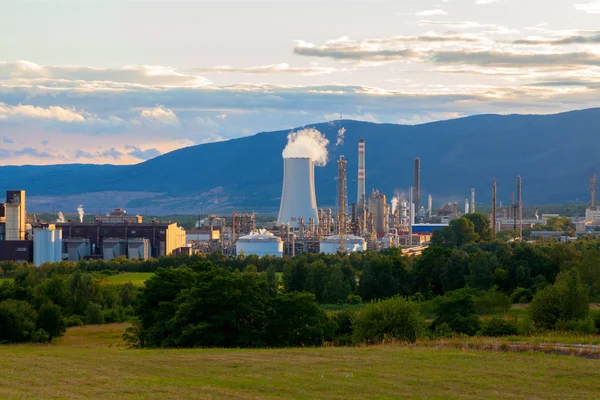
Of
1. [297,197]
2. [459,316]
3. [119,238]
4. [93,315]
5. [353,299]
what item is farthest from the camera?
[297,197]

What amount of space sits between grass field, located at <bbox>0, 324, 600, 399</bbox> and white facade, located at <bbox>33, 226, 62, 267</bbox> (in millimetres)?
59568

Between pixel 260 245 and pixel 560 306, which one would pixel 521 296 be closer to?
pixel 560 306

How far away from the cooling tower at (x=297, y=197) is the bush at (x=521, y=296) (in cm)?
5849

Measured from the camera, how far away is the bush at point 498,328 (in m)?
30.6

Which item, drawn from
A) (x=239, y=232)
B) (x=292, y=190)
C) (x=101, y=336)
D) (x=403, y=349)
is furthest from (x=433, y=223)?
(x=403, y=349)

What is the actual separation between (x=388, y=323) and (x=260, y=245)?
59872 millimetres

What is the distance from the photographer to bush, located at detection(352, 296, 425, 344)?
1109 inches

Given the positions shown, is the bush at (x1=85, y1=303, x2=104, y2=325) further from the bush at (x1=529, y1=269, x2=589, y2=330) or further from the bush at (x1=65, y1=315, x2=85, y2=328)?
the bush at (x1=529, y1=269, x2=589, y2=330)

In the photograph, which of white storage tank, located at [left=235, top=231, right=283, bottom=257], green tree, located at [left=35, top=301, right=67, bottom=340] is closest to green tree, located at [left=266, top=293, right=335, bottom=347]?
green tree, located at [left=35, top=301, right=67, bottom=340]

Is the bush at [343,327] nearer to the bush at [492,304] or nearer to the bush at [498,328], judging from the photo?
the bush at [498,328]

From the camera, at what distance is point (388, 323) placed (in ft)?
93.0

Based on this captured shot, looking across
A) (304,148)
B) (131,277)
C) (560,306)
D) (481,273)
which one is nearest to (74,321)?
(560,306)

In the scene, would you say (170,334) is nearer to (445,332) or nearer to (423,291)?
(445,332)

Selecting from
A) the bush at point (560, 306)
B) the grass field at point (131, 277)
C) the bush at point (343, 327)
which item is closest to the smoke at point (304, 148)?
the grass field at point (131, 277)
